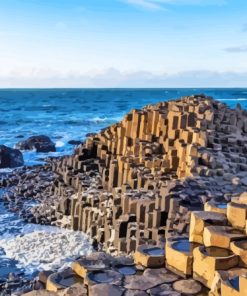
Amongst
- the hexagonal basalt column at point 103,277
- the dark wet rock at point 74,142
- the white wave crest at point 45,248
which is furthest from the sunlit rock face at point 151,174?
the dark wet rock at point 74,142

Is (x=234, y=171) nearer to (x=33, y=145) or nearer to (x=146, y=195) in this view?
(x=146, y=195)

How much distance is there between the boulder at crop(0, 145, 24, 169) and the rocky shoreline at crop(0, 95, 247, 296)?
216cm

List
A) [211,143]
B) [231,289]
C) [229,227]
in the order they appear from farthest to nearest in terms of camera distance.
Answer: [211,143], [229,227], [231,289]

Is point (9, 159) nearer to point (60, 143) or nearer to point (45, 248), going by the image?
point (60, 143)

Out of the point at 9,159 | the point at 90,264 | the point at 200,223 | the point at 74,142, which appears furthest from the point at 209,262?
the point at 74,142

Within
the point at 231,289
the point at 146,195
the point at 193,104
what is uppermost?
the point at 193,104

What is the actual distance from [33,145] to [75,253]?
49.5 ft

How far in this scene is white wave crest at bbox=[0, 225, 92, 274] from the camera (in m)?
8.36

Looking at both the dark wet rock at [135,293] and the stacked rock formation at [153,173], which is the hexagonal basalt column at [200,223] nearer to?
the dark wet rock at [135,293]

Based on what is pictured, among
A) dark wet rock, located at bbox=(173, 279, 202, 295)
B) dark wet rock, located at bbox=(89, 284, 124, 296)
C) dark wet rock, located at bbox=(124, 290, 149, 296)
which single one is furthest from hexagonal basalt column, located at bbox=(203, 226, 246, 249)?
dark wet rock, located at bbox=(89, 284, 124, 296)

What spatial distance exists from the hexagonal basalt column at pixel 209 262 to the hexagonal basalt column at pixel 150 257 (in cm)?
Answer: 43

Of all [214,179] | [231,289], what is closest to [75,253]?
[214,179]

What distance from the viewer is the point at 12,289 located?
732cm

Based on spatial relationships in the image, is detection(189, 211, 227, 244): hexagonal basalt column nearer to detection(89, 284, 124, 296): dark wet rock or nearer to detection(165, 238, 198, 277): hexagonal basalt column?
detection(165, 238, 198, 277): hexagonal basalt column
